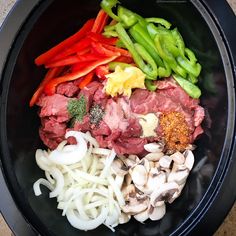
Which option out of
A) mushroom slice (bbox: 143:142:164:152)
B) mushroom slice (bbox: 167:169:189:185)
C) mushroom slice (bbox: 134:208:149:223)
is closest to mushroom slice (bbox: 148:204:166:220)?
mushroom slice (bbox: 134:208:149:223)

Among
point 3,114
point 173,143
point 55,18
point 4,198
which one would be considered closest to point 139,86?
point 173,143

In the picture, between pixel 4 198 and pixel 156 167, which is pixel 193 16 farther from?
pixel 4 198

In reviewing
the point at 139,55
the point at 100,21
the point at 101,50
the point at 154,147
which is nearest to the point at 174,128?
the point at 154,147

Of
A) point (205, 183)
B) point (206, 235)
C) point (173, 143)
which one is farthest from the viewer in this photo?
point (173, 143)

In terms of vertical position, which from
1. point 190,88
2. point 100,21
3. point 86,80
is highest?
point 100,21

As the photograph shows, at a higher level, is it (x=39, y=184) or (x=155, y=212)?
(x=39, y=184)

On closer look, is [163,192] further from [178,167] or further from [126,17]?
[126,17]

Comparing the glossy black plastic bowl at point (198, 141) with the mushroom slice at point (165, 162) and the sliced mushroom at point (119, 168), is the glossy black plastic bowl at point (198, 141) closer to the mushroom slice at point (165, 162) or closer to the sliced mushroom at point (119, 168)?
the mushroom slice at point (165, 162)
